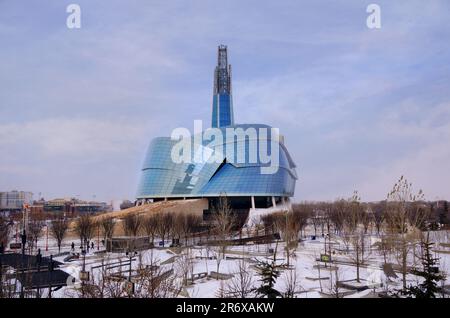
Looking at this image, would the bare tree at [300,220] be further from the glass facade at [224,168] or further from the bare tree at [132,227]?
the bare tree at [132,227]

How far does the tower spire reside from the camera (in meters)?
44.7

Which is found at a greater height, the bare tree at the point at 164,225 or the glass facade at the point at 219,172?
the glass facade at the point at 219,172

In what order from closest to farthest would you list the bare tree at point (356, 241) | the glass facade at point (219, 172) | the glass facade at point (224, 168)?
the bare tree at point (356, 241) < the glass facade at point (219, 172) < the glass facade at point (224, 168)

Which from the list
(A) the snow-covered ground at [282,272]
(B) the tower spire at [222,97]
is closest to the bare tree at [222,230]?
(A) the snow-covered ground at [282,272]

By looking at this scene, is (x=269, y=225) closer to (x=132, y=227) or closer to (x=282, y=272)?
(x=132, y=227)

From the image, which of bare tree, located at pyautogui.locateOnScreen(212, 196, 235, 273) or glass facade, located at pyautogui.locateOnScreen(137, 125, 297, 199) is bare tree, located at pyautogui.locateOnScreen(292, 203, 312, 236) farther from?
glass facade, located at pyautogui.locateOnScreen(137, 125, 297, 199)

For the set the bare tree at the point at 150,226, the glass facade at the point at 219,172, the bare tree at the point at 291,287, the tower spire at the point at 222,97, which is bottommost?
the bare tree at the point at 150,226

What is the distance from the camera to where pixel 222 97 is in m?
44.9

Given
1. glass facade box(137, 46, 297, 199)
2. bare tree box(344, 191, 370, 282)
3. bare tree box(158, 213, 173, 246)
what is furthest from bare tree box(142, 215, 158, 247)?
glass facade box(137, 46, 297, 199)

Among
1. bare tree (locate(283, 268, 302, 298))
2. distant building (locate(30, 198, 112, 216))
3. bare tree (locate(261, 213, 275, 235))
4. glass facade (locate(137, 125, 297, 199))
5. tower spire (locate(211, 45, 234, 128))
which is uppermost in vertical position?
tower spire (locate(211, 45, 234, 128))

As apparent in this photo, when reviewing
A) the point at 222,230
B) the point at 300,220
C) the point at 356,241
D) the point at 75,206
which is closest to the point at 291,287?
the point at 356,241

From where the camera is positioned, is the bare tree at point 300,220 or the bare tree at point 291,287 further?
the bare tree at point 300,220

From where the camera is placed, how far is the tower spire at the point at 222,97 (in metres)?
44.7
